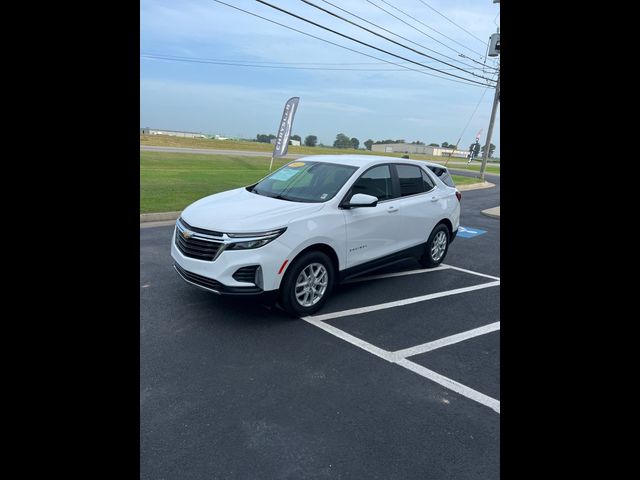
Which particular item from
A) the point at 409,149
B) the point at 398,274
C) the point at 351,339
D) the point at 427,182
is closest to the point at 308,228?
the point at 351,339

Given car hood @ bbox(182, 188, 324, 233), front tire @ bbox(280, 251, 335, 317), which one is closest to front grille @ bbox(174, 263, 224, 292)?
car hood @ bbox(182, 188, 324, 233)

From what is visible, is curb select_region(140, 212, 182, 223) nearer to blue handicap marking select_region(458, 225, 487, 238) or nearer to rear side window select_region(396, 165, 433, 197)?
A: rear side window select_region(396, 165, 433, 197)

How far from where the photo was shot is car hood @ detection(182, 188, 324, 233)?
14.6ft

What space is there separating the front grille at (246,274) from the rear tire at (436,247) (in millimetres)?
3272

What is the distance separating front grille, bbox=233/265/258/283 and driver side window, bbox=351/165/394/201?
5.52 feet

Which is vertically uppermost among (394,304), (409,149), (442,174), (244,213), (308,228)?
(409,149)

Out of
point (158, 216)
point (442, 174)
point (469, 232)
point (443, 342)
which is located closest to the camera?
point (443, 342)

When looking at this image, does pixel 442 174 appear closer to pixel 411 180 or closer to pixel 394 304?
pixel 411 180

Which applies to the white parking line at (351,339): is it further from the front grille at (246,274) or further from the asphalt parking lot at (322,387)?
the front grille at (246,274)

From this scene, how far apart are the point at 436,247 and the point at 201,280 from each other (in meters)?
3.98

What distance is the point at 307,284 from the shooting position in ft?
15.8
